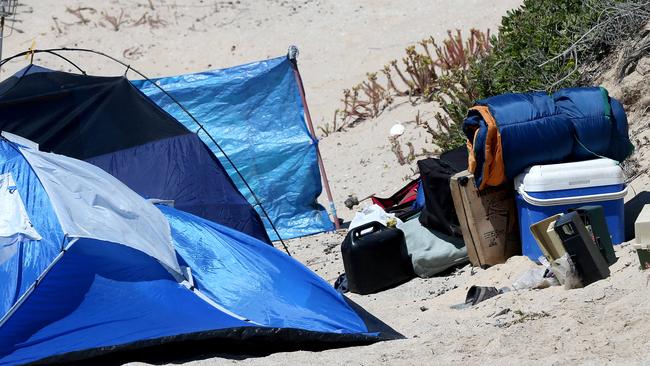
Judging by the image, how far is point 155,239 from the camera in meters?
5.70

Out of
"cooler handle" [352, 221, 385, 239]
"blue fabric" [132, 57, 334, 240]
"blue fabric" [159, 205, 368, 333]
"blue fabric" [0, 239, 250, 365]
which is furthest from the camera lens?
"blue fabric" [132, 57, 334, 240]

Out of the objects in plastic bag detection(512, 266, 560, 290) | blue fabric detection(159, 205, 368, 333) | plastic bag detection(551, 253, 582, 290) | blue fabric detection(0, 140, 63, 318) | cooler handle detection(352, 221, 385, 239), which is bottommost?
plastic bag detection(512, 266, 560, 290)

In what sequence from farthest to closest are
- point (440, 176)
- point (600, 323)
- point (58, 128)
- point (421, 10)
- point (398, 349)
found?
1. point (421, 10)
2. point (58, 128)
3. point (440, 176)
4. point (398, 349)
5. point (600, 323)

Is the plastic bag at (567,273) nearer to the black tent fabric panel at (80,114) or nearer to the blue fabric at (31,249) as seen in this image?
the blue fabric at (31,249)

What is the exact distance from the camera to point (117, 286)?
5383 mm

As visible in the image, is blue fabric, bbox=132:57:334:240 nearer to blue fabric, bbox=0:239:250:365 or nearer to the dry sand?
the dry sand

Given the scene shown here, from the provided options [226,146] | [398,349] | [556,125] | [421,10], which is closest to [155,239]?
[398,349]

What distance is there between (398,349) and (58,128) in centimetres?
359

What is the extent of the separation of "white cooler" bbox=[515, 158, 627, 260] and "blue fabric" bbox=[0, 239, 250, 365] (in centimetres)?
178

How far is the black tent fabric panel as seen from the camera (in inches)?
300

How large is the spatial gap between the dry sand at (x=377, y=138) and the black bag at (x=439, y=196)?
0.30m

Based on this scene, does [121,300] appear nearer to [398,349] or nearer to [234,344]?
[234,344]

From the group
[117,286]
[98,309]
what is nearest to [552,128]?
[117,286]

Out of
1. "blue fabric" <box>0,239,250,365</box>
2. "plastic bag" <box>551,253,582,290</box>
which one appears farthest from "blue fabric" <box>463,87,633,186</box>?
"blue fabric" <box>0,239,250,365</box>
